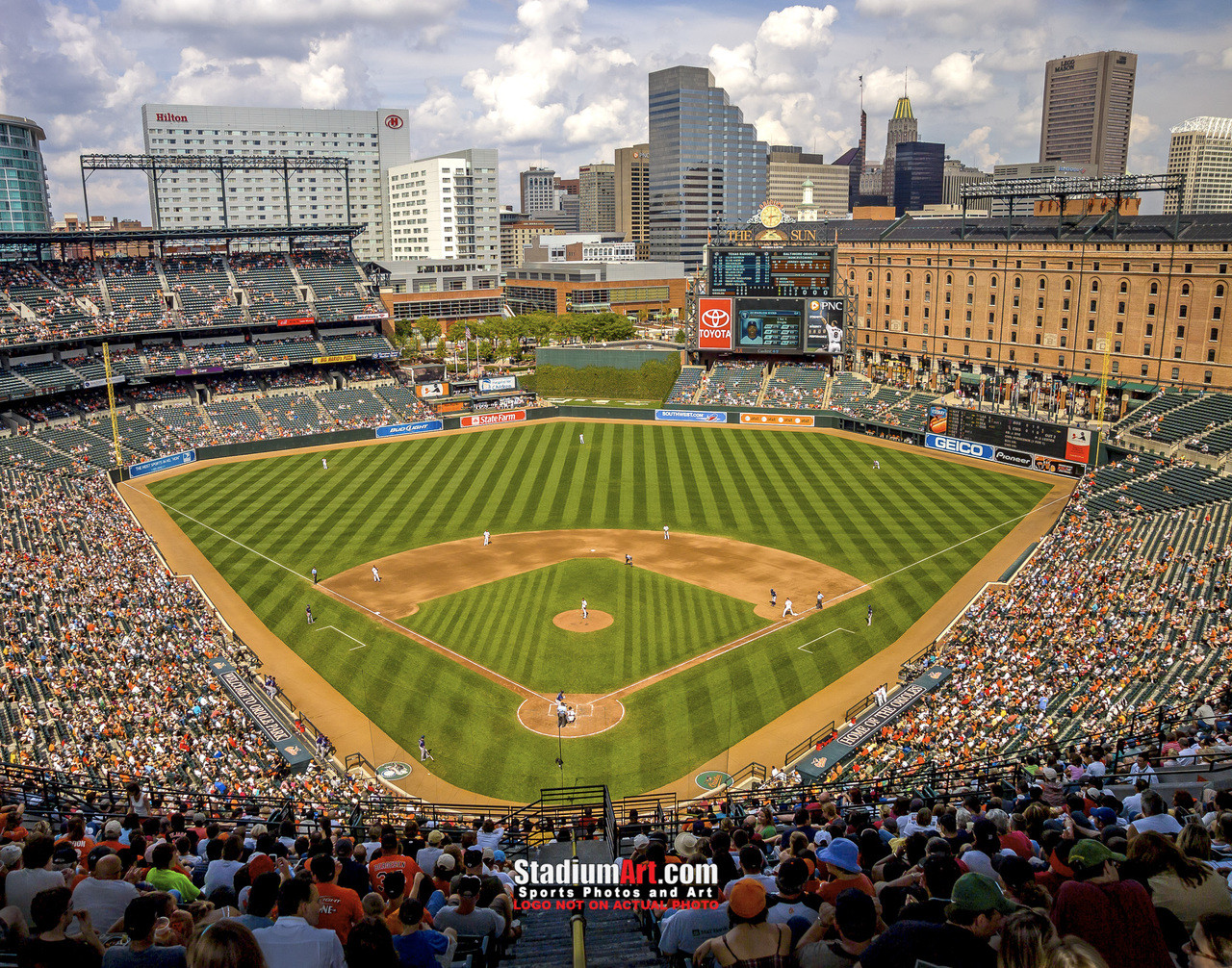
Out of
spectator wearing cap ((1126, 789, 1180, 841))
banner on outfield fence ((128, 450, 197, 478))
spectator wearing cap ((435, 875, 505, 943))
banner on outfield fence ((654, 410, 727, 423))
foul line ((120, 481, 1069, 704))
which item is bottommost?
foul line ((120, 481, 1069, 704))

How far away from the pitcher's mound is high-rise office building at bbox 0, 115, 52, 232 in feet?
473

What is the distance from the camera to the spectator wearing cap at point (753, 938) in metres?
6.37

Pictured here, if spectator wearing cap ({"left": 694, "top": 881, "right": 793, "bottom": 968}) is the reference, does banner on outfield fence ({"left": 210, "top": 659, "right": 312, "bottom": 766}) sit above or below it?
below

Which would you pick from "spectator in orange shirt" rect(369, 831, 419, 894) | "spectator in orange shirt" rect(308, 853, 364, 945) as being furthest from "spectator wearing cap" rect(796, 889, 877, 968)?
"spectator in orange shirt" rect(369, 831, 419, 894)

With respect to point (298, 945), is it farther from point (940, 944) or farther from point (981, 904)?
point (981, 904)

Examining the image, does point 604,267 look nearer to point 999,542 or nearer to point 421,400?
point 421,400

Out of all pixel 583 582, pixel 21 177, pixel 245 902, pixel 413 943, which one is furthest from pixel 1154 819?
pixel 21 177

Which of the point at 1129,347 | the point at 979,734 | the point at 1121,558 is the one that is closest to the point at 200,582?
the point at 979,734

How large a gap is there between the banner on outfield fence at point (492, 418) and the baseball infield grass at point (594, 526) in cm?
268

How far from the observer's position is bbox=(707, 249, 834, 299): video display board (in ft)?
254

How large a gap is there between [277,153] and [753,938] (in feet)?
650

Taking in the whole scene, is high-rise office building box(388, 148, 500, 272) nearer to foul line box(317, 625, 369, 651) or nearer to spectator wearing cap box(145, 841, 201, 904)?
foul line box(317, 625, 369, 651)

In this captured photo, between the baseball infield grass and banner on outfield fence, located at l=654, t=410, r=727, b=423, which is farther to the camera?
banner on outfield fence, located at l=654, t=410, r=727, b=423

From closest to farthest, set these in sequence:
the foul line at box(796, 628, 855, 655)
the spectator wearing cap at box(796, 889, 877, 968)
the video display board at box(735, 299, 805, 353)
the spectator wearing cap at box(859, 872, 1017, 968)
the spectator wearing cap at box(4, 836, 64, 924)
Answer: the spectator wearing cap at box(859, 872, 1017, 968), the spectator wearing cap at box(796, 889, 877, 968), the spectator wearing cap at box(4, 836, 64, 924), the foul line at box(796, 628, 855, 655), the video display board at box(735, 299, 805, 353)
